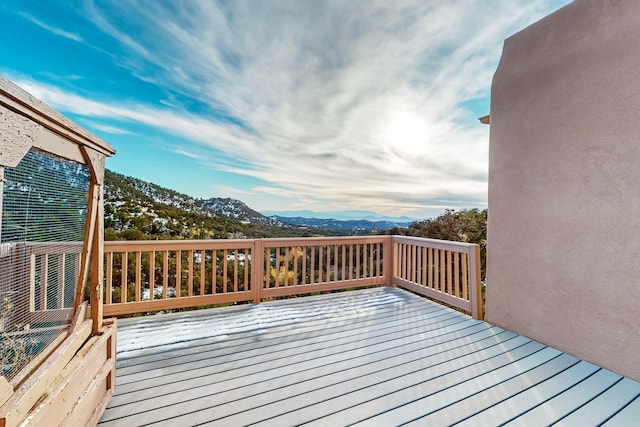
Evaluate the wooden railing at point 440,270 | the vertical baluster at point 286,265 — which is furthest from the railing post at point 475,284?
the vertical baluster at point 286,265

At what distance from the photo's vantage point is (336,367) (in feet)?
7.38

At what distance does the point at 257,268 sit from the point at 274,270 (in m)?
0.34

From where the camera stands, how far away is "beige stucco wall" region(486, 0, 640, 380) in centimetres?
219

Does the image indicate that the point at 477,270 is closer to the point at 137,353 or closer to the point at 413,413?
the point at 413,413

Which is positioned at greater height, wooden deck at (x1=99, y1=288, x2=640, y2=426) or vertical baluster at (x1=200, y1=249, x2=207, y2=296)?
vertical baluster at (x1=200, y1=249, x2=207, y2=296)

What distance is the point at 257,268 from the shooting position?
3.84m

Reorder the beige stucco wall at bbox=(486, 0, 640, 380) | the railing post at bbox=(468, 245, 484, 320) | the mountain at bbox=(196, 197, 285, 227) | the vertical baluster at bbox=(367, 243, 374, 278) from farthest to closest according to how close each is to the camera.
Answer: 1. the mountain at bbox=(196, 197, 285, 227)
2. the vertical baluster at bbox=(367, 243, 374, 278)
3. the railing post at bbox=(468, 245, 484, 320)
4. the beige stucco wall at bbox=(486, 0, 640, 380)

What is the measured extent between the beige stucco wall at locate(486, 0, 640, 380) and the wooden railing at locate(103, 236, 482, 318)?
648 mm

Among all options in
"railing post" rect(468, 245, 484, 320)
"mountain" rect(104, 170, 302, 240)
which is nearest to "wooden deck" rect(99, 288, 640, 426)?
"railing post" rect(468, 245, 484, 320)

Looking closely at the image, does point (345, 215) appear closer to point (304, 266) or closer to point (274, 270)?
point (304, 266)

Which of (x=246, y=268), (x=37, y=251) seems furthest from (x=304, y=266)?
(x=37, y=251)

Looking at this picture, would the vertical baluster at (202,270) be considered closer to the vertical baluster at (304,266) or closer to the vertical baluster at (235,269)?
the vertical baluster at (235,269)

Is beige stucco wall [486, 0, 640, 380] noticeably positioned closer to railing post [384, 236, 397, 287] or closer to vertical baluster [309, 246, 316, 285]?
railing post [384, 236, 397, 287]

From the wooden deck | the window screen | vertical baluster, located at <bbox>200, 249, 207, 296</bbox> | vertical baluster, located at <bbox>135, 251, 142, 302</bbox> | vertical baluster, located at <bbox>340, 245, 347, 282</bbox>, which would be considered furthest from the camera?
vertical baluster, located at <bbox>340, 245, 347, 282</bbox>
